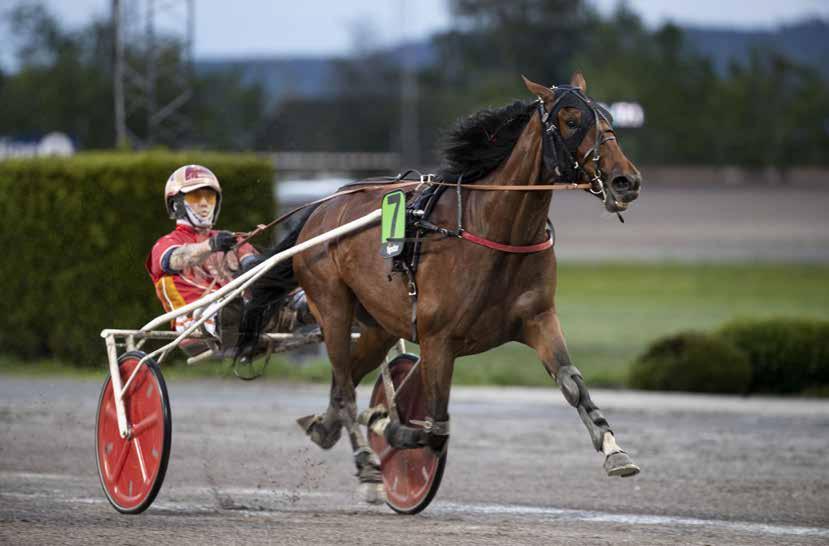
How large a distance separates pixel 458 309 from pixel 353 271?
0.84 metres

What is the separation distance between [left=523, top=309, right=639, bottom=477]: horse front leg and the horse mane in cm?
73

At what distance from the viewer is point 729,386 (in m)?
12.4

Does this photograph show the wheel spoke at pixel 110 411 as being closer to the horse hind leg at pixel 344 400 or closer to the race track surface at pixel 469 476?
A: the race track surface at pixel 469 476

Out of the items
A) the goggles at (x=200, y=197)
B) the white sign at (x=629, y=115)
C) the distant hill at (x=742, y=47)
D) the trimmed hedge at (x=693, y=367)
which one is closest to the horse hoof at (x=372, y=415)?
the goggles at (x=200, y=197)

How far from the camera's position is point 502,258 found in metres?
5.87

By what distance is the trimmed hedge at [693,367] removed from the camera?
1221 cm

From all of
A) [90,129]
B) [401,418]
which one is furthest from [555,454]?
[90,129]

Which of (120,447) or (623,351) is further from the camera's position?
(623,351)

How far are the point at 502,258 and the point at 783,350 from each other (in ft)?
23.1

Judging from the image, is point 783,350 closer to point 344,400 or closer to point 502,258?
point 344,400

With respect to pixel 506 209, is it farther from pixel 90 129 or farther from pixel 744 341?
pixel 90 129

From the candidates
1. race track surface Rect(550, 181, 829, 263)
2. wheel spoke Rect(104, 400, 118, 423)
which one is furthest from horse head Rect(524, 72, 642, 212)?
race track surface Rect(550, 181, 829, 263)

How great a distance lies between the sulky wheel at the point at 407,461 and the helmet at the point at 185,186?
4.11 ft

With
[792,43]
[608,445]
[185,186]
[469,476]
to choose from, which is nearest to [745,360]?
[469,476]
